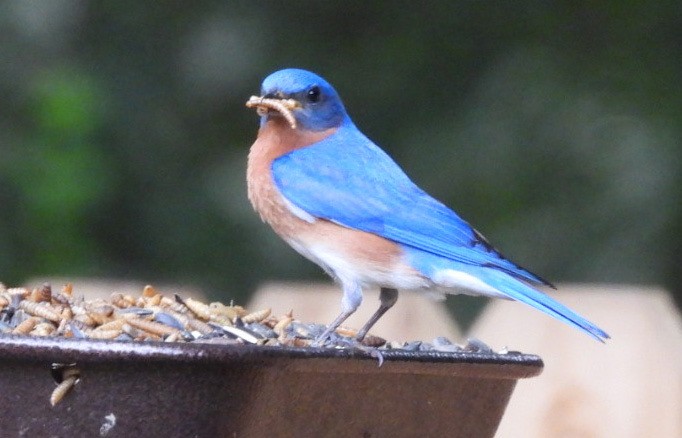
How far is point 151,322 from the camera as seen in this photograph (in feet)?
9.76

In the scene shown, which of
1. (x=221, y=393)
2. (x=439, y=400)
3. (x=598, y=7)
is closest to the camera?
(x=221, y=393)

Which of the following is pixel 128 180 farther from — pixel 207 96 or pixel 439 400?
pixel 439 400

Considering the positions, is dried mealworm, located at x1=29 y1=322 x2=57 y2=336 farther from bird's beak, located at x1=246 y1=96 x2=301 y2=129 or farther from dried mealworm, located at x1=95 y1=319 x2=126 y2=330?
bird's beak, located at x1=246 y1=96 x2=301 y2=129

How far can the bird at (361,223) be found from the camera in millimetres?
3918

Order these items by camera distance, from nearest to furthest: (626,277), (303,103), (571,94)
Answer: (303,103), (626,277), (571,94)

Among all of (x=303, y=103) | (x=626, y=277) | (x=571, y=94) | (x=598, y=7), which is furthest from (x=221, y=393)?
(x=598, y=7)

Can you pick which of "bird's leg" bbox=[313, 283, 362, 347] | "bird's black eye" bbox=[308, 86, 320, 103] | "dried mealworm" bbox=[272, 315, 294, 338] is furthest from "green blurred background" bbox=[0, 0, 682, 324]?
"dried mealworm" bbox=[272, 315, 294, 338]

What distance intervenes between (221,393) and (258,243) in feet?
18.1

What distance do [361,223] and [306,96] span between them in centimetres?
64

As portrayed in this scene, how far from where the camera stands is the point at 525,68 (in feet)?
25.9

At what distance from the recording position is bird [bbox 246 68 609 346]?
392 cm

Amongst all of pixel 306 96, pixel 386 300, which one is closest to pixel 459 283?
pixel 386 300

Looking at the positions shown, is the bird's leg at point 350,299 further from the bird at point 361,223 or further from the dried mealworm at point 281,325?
the dried mealworm at point 281,325

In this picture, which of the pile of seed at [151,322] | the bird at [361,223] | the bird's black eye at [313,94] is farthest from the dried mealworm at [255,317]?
the bird's black eye at [313,94]
